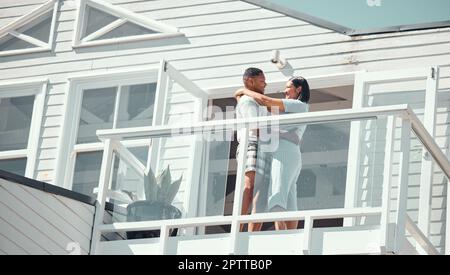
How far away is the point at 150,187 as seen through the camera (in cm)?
1041

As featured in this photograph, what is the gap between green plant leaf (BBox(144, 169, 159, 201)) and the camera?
1035 cm

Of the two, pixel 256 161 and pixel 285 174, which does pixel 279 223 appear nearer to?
pixel 285 174

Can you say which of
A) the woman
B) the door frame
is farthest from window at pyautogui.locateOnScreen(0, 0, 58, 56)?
the woman

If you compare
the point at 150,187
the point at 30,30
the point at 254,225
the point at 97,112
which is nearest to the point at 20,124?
the point at 97,112

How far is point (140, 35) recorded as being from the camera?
13086mm

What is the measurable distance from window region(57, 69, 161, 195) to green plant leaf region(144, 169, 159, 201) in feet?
5.83

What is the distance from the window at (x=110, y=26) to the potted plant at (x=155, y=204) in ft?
9.21

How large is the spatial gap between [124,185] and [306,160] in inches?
62.3

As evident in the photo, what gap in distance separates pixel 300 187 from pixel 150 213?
4.21ft

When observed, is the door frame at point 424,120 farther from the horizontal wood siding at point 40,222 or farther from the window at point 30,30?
the window at point 30,30
